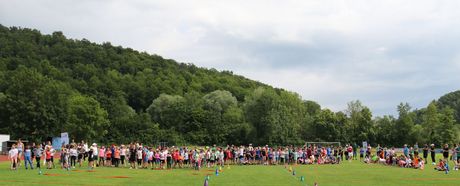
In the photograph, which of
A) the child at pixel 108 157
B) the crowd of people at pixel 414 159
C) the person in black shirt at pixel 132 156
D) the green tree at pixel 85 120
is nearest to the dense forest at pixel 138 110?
the green tree at pixel 85 120

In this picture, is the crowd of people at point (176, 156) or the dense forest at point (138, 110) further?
the dense forest at point (138, 110)

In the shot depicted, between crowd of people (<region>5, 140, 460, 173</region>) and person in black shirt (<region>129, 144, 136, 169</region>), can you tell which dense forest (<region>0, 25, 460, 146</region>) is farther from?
person in black shirt (<region>129, 144, 136, 169</region>)

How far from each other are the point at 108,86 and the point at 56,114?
1473 inches

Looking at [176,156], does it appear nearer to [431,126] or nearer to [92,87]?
[431,126]

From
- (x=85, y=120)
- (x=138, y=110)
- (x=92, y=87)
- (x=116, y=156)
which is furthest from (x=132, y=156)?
(x=138, y=110)

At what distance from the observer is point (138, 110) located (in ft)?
411

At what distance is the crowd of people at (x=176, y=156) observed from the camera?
32500mm

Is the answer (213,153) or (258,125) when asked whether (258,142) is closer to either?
(258,125)

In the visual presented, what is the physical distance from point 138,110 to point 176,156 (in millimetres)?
90555

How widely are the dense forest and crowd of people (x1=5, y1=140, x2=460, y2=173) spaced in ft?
133

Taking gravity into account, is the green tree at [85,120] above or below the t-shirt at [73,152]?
above

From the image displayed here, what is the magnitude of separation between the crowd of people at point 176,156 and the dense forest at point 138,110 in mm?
40428

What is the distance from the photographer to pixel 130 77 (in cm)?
12769

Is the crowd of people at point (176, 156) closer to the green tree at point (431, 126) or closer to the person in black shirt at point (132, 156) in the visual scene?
the person in black shirt at point (132, 156)
